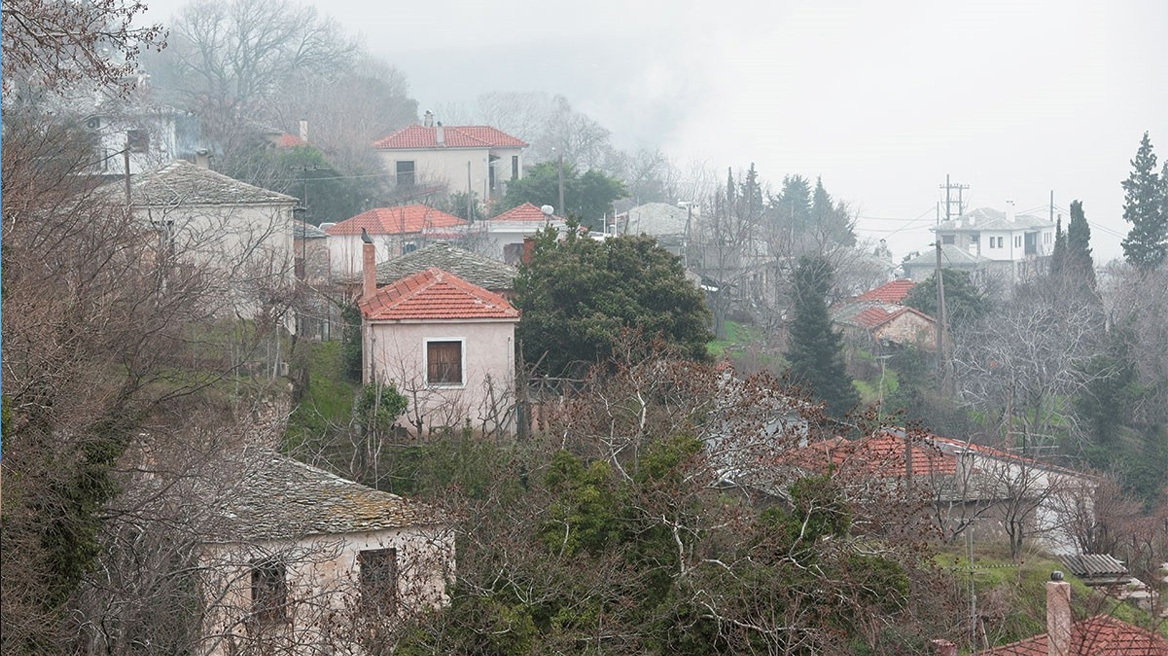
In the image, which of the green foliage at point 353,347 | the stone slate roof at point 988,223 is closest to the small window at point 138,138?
the green foliage at point 353,347

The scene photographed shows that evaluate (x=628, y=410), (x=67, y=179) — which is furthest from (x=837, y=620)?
(x=67, y=179)

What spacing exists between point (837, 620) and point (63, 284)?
30.2 feet

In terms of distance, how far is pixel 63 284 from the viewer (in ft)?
51.7

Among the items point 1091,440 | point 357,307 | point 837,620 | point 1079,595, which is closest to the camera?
point 837,620

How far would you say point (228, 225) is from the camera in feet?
95.7

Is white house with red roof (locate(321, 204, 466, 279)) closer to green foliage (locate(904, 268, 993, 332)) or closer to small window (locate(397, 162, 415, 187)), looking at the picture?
small window (locate(397, 162, 415, 187))

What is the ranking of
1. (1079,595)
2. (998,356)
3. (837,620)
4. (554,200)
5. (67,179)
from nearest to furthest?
(837,620) → (1079,595) → (67,179) → (998,356) → (554,200)

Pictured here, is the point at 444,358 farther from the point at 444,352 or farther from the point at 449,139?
the point at 449,139

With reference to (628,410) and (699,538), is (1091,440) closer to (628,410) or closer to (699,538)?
(628,410)

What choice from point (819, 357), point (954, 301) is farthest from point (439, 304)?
point (954, 301)

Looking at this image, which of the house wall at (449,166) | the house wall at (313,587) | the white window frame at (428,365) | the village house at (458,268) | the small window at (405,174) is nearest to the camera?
the house wall at (313,587)

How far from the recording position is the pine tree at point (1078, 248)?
50969 mm

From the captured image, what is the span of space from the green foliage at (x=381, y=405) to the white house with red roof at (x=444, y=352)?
562mm

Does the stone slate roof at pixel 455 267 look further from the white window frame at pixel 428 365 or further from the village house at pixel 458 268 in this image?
the white window frame at pixel 428 365
